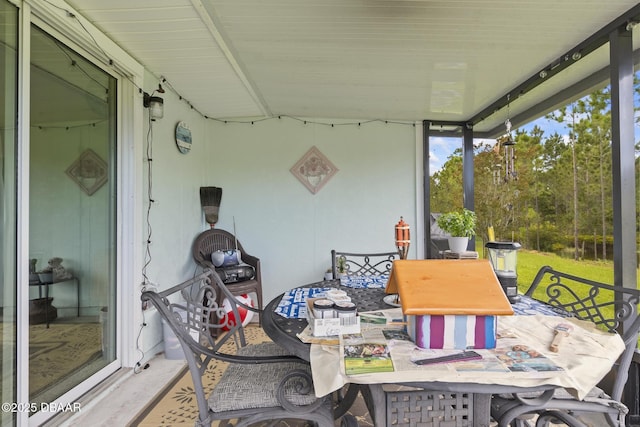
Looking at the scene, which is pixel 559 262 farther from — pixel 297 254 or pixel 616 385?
pixel 297 254

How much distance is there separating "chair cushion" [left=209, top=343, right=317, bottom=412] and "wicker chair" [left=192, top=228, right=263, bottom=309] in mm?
1690

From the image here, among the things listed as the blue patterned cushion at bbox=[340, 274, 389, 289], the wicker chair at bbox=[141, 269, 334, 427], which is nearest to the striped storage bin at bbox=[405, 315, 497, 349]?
the wicker chair at bbox=[141, 269, 334, 427]

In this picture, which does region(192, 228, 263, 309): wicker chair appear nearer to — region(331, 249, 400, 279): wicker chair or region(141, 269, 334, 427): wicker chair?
region(331, 249, 400, 279): wicker chair

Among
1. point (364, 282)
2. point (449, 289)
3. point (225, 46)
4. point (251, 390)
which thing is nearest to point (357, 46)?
point (225, 46)

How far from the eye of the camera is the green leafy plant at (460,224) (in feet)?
5.71

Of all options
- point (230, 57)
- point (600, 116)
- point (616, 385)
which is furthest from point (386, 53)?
point (616, 385)

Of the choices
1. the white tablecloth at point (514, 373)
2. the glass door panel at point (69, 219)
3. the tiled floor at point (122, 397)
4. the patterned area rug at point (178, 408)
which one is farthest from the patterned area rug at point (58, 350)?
the white tablecloth at point (514, 373)

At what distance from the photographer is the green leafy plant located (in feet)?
5.71

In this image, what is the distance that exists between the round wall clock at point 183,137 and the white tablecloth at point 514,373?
2698 mm

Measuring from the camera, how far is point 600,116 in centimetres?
272

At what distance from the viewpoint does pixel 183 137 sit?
3.12 m

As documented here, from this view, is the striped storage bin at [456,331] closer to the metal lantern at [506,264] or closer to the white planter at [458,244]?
the metal lantern at [506,264]

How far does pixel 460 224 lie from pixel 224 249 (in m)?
2.67

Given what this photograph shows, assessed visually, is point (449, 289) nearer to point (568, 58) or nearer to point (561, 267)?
point (568, 58)
